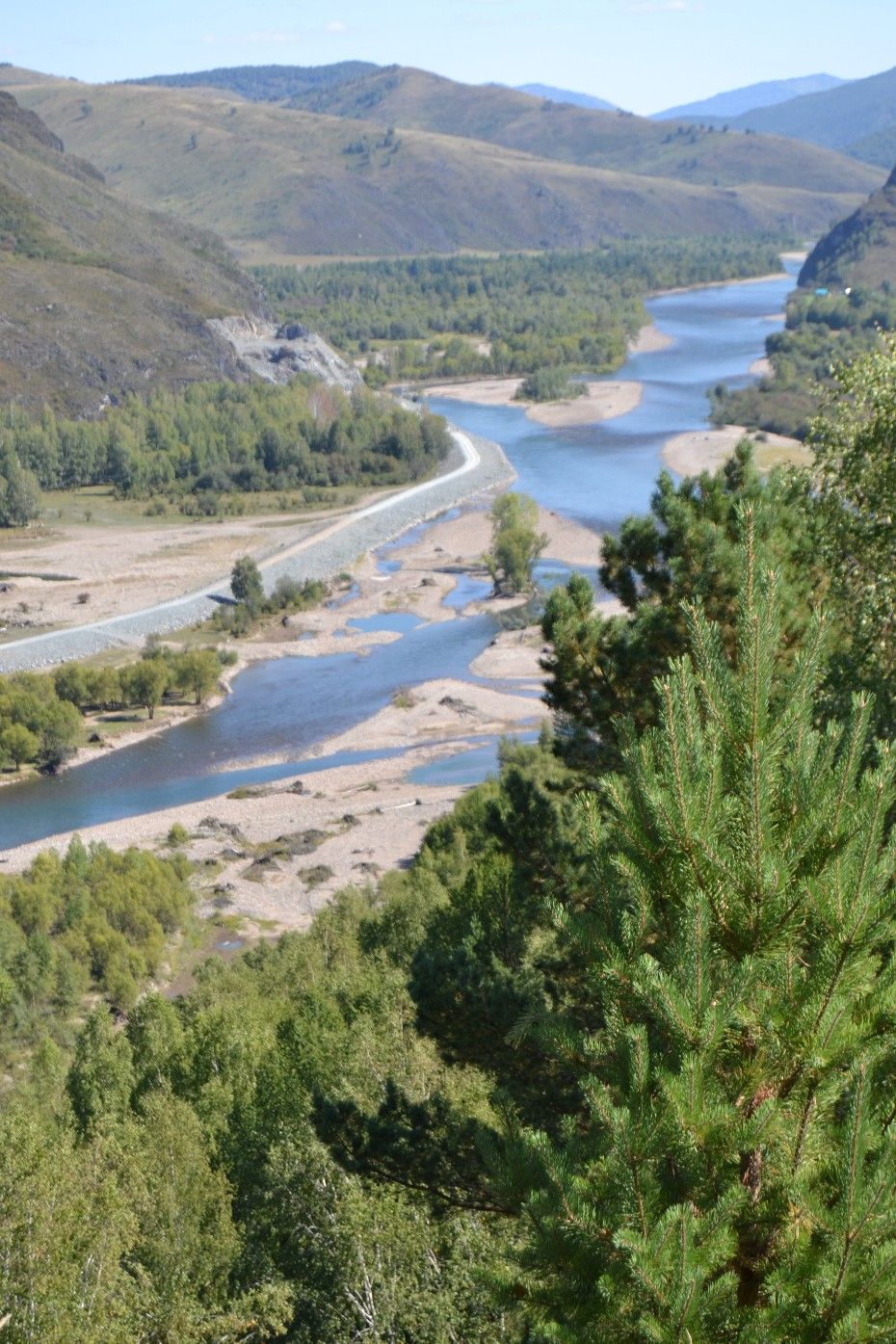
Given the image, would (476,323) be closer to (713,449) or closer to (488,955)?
(713,449)

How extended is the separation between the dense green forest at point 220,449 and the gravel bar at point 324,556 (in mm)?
3669

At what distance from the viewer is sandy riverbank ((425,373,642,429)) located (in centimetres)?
11575

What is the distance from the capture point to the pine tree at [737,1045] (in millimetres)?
5500

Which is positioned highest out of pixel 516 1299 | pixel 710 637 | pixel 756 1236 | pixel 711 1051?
pixel 710 637

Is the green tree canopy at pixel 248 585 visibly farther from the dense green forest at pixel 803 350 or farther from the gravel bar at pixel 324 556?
the dense green forest at pixel 803 350

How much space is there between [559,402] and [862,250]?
68399mm

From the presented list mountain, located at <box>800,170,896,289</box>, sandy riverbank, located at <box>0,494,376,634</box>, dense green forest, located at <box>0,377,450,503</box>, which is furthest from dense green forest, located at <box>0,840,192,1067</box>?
mountain, located at <box>800,170,896,289</box>

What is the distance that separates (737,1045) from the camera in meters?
6.07

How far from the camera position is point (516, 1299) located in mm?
6699

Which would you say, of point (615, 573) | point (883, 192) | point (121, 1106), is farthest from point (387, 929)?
point (883, 192)

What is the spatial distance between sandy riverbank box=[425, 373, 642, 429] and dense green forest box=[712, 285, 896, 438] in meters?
8.77

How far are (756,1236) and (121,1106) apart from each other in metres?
14.7

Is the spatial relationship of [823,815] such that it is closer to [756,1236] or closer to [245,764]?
[756,1236]

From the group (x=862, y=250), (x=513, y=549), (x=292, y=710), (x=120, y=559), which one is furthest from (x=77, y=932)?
(x=862, y=250)
